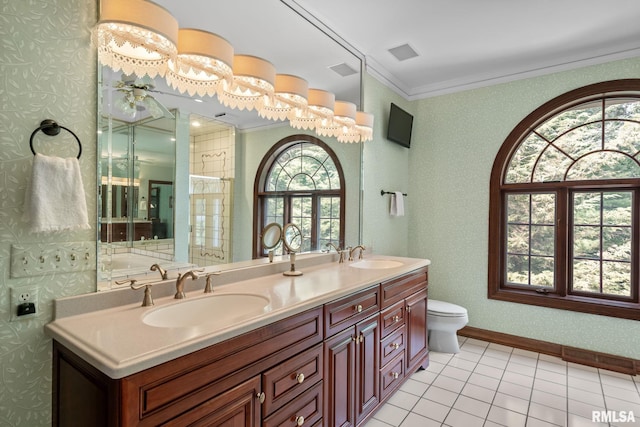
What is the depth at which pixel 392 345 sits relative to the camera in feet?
7.27

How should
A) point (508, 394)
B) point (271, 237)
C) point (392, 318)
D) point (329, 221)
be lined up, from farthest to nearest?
point (329, 221), point (508, 394), point (392, 318), point (271, 237)

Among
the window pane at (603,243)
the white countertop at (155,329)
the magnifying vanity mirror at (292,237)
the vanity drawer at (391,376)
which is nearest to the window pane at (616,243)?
the window pane at (603,243)

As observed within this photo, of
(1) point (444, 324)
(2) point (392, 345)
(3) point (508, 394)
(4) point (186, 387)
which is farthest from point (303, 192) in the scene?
(3) point (508, 394)

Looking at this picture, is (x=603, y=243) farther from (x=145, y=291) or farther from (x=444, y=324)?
(x=145, y=291)

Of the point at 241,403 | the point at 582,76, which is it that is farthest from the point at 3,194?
the point at 582,76

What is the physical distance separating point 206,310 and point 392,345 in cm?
130

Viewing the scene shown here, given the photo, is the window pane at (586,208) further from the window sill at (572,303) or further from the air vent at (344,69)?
the air vent at (344,69)

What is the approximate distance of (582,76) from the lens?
2.82 metres

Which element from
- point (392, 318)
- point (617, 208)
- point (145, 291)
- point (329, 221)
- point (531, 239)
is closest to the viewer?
point (145, 291)

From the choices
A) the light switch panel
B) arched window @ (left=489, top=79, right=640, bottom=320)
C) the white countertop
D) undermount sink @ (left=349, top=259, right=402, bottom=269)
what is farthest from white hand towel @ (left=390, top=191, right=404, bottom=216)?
the light switch panel

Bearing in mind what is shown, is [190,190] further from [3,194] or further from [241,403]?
[241,403]

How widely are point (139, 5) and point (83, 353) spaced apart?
1249 millimetres

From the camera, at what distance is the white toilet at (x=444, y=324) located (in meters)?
2.89

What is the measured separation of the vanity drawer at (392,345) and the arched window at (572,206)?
142 cm
